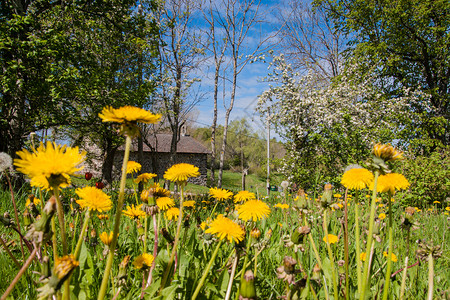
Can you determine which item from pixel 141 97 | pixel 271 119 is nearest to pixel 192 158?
pixel 271 119

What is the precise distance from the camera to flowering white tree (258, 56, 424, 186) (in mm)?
7016

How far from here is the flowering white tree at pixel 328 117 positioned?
276 inches

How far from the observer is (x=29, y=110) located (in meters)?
6.70

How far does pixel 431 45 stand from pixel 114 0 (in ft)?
42.3

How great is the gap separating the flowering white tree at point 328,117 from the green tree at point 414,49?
2.92 feet

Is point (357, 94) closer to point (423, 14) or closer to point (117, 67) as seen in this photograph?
point (423, 14)

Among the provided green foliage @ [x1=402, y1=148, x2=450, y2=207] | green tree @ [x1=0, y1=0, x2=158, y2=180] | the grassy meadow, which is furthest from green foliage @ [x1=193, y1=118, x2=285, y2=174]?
the grassy meadow

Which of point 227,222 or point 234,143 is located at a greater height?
point 234,143

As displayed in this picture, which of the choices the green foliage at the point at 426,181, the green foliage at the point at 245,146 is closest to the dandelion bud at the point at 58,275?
the green foliage at the point at 426,181

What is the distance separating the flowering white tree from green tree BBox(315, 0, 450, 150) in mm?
889

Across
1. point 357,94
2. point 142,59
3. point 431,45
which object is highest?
point 431,45

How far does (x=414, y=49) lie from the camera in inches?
448

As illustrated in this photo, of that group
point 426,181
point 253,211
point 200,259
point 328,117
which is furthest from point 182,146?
point 253,211

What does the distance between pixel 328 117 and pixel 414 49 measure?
664 cm
